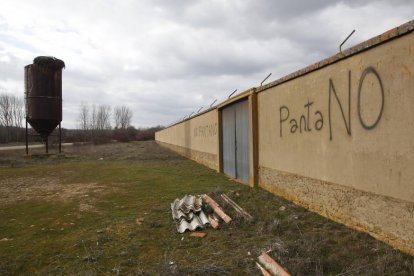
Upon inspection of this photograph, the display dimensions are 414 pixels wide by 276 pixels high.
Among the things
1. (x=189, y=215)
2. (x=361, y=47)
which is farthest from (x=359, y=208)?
(x=189, y=215)

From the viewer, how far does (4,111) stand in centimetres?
7112

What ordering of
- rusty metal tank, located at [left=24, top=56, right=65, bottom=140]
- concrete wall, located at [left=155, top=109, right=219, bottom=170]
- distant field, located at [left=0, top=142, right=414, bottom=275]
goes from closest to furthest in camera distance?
1. distant field, located at [left=0, top=142, right=414, bottom=275]
2. concrete wall, located at [left=155, top=109, right=219, bottom=170]
3. rusty metal tank, located at [left=24, top=56, right=65, bottom=140]

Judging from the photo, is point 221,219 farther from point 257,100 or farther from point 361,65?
point 257,100

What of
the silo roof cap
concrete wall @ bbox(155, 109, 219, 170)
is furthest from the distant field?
the silo roof cap

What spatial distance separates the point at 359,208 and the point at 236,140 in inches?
244

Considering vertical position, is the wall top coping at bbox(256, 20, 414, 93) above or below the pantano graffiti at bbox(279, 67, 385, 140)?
above

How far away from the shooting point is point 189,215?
232 inches

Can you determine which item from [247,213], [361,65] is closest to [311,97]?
[361,65]

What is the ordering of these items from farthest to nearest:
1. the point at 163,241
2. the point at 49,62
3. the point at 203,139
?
1. the point at 49,62
2. the point at 203,139
3. the point at 163,241

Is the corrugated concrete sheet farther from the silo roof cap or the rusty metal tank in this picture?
the silo roof cap

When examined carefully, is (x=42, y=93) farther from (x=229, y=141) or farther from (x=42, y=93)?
(x=229, y=141)

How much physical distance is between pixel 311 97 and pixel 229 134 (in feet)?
18.4

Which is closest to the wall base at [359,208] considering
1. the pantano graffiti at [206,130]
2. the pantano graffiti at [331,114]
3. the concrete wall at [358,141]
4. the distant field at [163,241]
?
the concrete wall at [358,141]

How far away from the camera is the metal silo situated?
1909cm
